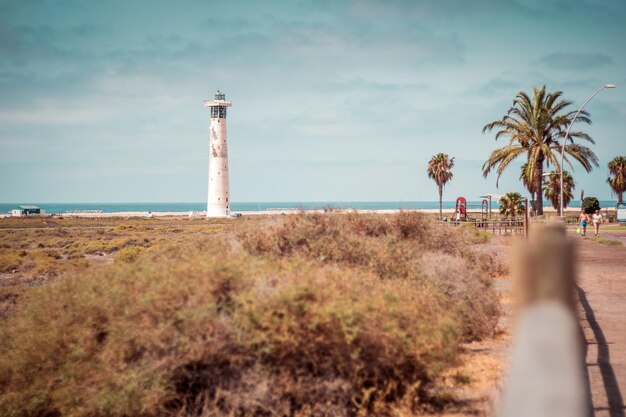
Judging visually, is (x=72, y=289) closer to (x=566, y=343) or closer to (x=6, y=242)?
(x=566, y=343)

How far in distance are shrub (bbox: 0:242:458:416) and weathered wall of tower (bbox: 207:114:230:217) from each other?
3056 inches

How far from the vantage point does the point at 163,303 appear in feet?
23.7

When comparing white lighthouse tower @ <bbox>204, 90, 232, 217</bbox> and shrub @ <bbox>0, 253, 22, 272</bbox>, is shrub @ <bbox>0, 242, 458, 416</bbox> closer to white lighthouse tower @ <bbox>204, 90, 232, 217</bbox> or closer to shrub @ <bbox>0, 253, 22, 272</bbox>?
shrub @ <bbox>0, 253, 22, 272</bbox>

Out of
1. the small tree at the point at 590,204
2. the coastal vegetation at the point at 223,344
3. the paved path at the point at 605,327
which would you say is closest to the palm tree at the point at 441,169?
the small tree at the point at 590,204

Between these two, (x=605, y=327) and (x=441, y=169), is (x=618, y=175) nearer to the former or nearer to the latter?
(x=441, y=169)

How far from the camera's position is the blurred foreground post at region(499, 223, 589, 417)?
58.3 inches

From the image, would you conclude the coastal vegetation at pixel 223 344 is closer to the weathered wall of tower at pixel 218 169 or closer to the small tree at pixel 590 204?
the small tree at pixel 590 204

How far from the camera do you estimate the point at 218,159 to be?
84.7 meters

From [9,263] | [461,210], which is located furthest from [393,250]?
[461,210]

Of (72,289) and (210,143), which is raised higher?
(210,143)

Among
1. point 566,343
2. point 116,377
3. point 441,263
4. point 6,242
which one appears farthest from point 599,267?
point 6,242

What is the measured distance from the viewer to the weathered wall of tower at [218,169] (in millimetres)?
84875

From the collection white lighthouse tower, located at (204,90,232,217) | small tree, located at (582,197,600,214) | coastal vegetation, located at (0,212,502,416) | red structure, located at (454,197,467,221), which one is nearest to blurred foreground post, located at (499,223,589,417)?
coastal vegetation, located at (0,212,502,416)

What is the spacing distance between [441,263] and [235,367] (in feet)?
21.9
